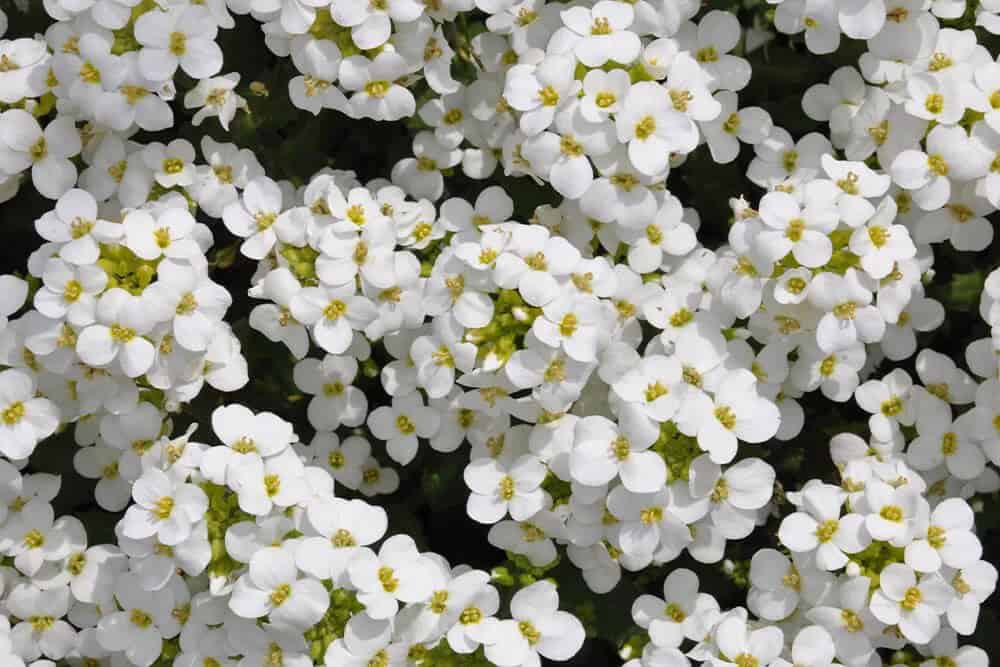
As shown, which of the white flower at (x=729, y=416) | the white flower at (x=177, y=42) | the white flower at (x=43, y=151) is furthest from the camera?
the white flower at (x=43, y=151)

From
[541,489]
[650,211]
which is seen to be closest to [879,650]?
[541,489]

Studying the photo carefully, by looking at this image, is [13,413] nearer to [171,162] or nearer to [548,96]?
[171,162]

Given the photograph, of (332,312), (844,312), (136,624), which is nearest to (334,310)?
(332,312)

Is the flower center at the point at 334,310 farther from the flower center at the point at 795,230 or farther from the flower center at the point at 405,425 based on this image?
the flower center at the point at 795,230

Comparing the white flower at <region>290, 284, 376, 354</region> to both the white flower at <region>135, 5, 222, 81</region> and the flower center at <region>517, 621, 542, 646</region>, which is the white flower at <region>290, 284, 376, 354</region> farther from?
the flower center at <region>517, 621, 542, 646</region>

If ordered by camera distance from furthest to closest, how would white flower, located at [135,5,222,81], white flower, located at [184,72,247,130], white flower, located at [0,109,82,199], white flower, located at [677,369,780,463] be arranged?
white flower, located at [184,72,247,130] < white flower, located at [0,109,82,199] < white flower, located at [135,5,222,81] < white flower, located at [677,369,780,463]

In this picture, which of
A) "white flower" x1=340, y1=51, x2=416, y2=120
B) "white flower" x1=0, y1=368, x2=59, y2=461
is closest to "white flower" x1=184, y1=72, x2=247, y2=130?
"white flower" x1=340, y1=51, x2=416, y2=120

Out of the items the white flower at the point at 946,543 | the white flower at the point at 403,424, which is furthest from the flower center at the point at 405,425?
the white flower at the point at 946,543

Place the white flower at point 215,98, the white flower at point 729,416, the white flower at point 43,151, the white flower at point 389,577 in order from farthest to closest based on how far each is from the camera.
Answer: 1. the white flower at point 215,98
2. the white flower at point 43,151
3. the white flower at point 729,416
4. the white flower at point 389,577

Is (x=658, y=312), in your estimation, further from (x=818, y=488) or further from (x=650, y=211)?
(x=818, y=488)
